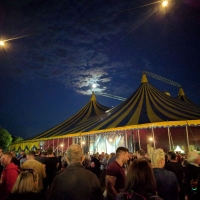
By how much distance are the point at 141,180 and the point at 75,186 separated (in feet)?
2.12

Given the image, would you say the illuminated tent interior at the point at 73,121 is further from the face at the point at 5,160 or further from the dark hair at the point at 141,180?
the dark hair at the point at 141,180

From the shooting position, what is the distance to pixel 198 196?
7.36 feet

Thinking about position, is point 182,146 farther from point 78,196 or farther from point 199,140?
point 78,196

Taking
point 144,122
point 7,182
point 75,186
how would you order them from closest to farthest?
point 75,186 < point 7,182 < point 144,122

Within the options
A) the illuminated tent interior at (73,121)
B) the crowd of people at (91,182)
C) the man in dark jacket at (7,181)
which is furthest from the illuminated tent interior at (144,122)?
the man in dark jacket at (7,181)

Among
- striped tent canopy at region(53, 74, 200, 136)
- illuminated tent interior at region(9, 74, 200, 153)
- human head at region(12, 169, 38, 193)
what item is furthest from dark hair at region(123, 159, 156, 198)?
striped tent canopy at region(53, 74, 200, 136)

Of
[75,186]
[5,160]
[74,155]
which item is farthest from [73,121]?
[75,186]

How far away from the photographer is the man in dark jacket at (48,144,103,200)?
175 cm

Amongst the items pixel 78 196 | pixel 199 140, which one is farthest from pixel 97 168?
pixel 199 140

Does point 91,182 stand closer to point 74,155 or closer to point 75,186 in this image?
point 75,186

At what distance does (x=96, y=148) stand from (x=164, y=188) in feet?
30.4

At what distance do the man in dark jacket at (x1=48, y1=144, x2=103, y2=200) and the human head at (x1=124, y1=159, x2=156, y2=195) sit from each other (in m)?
0.42

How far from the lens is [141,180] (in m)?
1.51

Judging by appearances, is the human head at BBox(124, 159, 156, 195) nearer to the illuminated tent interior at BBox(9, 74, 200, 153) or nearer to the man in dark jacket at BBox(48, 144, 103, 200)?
the man in dark jacket at BBox(48, 144, 103, 200)
